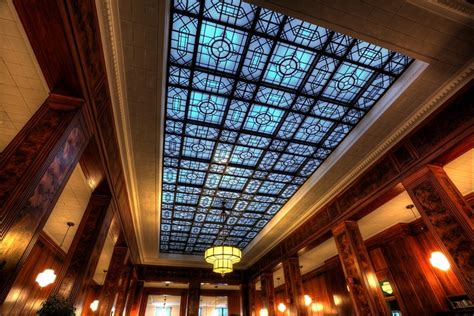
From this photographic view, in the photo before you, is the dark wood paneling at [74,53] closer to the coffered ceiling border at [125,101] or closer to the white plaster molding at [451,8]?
the coffered ceiling border at [125,101]

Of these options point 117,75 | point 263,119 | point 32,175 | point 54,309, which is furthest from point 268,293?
point 32,175

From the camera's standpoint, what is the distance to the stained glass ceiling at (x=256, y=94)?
3496 millimetres

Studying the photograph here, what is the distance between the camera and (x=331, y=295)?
9891mm

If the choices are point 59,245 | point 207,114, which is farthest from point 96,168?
point 59,245

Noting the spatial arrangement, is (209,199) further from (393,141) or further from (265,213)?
(393,141)

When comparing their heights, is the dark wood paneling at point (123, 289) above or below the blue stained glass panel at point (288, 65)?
below

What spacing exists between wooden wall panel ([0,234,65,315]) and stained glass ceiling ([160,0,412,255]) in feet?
12.0

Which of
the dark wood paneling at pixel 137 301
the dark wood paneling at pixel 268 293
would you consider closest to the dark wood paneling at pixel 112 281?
the dark wood paneling at pixel 137 301

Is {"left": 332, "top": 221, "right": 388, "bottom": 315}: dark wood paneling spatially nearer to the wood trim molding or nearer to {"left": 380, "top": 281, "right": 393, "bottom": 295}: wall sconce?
{"left": 380, "top": 281, "right": 393, "bottom": 295}: wall sconce

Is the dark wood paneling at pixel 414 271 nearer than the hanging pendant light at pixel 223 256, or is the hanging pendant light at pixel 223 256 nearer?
the hanging pendant light at pixel 223 256

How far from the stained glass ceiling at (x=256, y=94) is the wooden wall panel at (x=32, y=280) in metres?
3.65

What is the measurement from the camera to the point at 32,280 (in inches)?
269

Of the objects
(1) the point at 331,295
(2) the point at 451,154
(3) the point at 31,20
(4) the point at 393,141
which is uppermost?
(4) the point at 393,141

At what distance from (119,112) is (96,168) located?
104 cm
